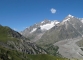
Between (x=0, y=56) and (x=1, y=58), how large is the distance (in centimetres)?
239

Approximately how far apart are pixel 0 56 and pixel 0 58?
5.48 metres

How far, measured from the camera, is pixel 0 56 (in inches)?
7500

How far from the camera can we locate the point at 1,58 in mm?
189375

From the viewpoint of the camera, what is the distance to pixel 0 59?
183 metres

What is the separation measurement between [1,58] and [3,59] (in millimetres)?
5007

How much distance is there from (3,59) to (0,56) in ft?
17.5

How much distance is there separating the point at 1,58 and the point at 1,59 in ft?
13.0

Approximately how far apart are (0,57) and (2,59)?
2.78 m

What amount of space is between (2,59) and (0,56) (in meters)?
3.61

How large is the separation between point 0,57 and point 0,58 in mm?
3352

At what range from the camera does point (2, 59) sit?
18938 cm

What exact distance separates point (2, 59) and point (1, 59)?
3921mm

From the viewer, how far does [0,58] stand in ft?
608

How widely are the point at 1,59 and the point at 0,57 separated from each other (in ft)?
12.0
